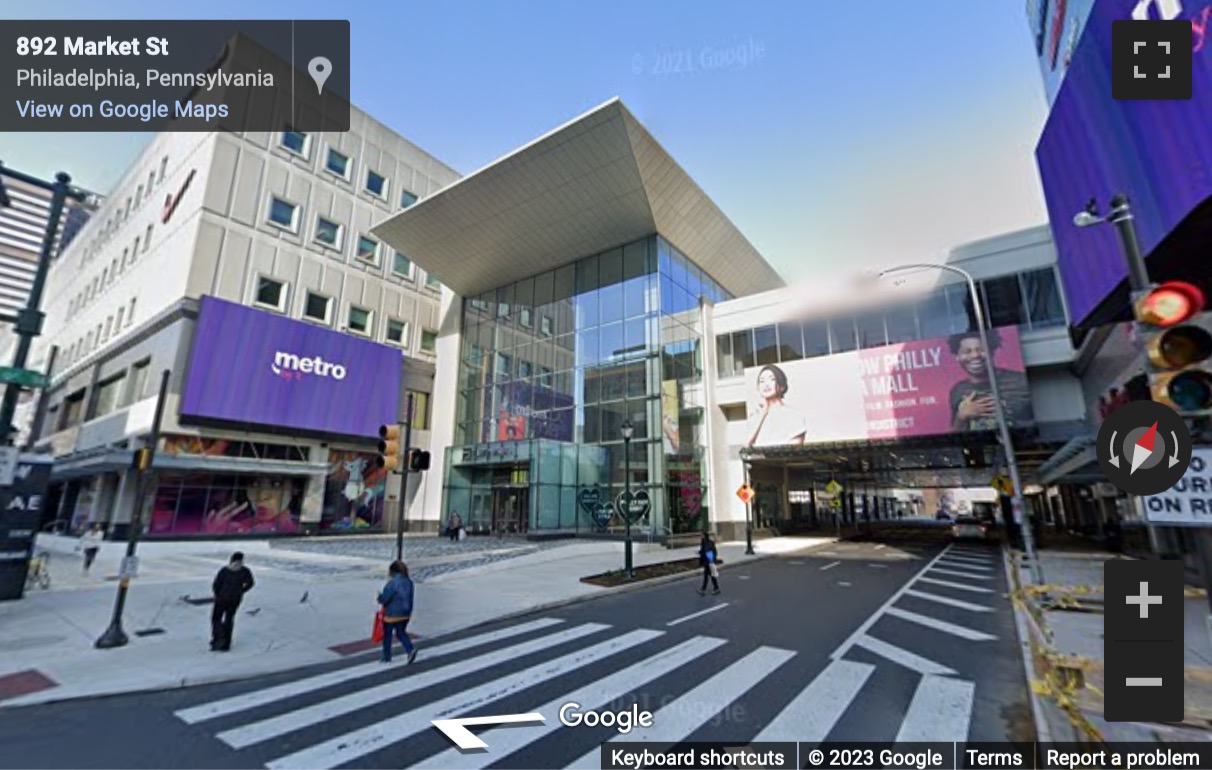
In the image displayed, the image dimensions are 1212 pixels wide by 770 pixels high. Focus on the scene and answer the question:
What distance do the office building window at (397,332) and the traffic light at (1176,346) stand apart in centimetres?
4027

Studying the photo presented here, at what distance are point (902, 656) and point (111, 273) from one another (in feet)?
184

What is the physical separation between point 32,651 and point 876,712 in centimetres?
1301

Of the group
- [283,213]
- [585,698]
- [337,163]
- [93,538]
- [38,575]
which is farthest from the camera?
[337,163]

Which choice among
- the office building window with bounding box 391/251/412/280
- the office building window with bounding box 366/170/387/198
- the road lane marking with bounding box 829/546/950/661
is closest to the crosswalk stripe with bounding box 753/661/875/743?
the road lane marking with bounding box 829/546/950/661

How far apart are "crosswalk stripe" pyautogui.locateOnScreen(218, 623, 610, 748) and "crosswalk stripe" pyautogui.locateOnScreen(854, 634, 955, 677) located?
16.9ft

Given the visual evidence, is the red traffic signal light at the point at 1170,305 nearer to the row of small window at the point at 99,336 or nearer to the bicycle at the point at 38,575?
the bicycle at the point at 38,575

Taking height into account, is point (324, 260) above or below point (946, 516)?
above

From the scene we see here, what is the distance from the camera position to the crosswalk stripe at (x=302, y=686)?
20.9 ft

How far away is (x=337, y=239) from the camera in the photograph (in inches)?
1436

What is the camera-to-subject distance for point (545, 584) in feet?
51.1

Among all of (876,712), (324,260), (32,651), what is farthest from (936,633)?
(324,260)

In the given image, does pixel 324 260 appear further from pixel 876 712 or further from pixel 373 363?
pixel 876 712

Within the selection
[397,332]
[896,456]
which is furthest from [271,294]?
[896,456]

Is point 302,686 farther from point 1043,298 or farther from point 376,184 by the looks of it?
point 376,184
